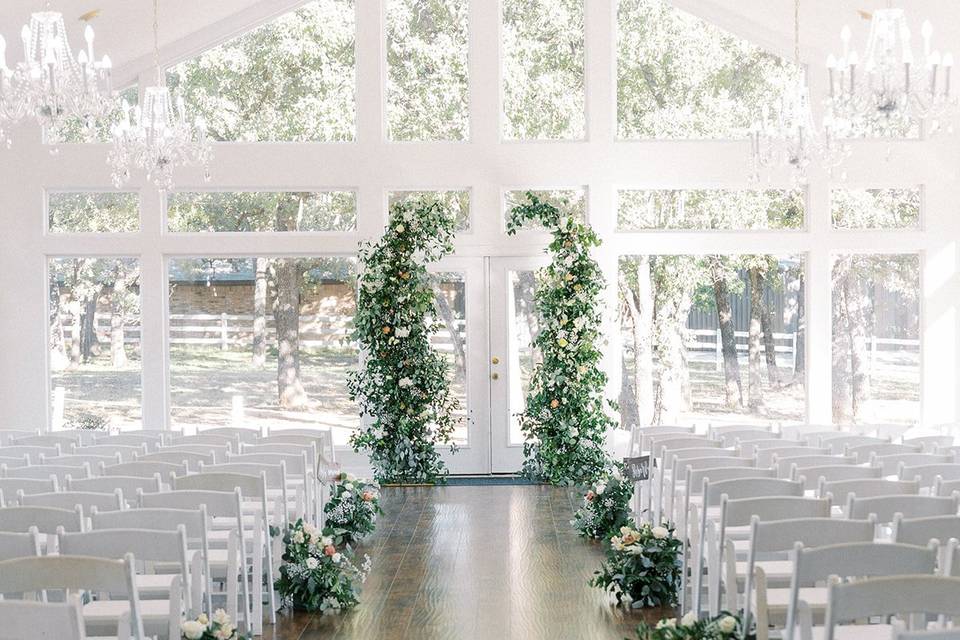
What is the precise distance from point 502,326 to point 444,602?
557 centimetres

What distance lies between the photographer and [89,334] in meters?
12.1

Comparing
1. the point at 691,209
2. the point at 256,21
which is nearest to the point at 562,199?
the point at 691,209

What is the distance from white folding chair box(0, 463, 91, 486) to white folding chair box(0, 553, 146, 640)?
282 cm

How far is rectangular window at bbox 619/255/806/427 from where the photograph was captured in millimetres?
12141

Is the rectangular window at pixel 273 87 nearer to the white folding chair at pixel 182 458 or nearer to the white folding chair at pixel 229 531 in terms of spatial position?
the white folding chair at pixel 182 458

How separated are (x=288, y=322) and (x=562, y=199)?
3149 millimetres

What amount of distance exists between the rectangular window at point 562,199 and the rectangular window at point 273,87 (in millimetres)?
1783

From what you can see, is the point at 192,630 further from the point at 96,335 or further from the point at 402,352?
the point at 96,335

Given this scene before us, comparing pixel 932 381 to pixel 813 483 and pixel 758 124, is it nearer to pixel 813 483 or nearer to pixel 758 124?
pixel 758 124

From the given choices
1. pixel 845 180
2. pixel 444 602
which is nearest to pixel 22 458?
pixel 444 602

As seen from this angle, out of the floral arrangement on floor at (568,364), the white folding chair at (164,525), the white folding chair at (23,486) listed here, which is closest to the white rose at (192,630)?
the white folding chair at (164,525)

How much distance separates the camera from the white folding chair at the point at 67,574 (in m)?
3.93

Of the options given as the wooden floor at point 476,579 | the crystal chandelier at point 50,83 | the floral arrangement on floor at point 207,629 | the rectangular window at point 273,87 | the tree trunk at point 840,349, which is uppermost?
the rectangular window at point 273,87

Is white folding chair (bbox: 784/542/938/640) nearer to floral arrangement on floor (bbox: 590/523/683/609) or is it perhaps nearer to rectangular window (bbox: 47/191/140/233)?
floral arrangement on floor (bbox: 590/523/683/609)
